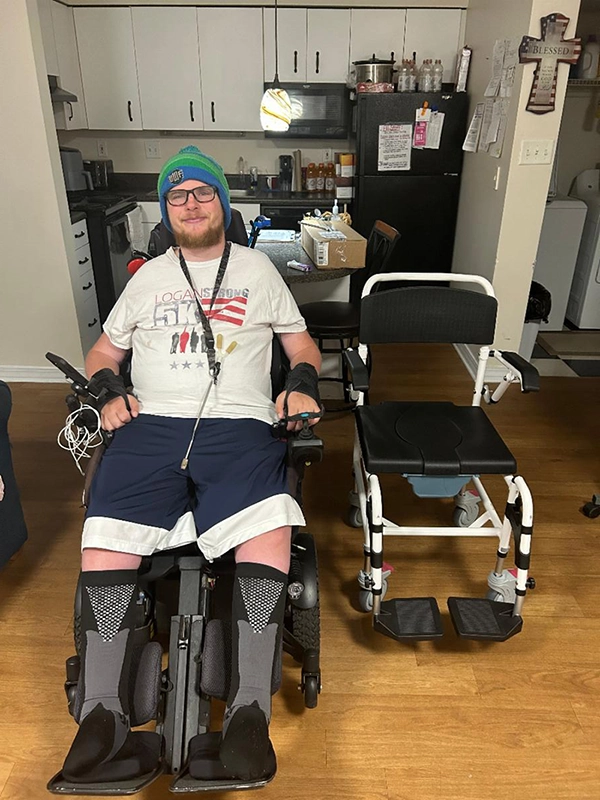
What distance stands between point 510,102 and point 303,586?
8.76 feet

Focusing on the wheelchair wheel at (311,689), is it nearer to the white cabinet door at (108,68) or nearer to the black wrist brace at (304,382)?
the black wrist brace at (304,382)

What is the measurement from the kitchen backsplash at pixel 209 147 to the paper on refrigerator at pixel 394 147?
0.76m

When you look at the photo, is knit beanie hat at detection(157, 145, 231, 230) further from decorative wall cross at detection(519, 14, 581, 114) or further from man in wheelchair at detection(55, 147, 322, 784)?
decorative wall cross at detection(519, 14, 581, 114)

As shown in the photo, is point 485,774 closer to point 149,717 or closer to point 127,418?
point 149,717

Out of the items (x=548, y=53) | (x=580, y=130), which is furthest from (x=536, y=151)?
(x=580, y=130)

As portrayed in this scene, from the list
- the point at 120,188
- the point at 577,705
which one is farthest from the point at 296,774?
the point at 120,188

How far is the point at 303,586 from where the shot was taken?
147 cm

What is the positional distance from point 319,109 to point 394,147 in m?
0.71

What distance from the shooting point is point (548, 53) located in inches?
108

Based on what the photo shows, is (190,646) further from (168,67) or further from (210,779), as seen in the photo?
(168,67)

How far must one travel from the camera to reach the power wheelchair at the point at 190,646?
120cm

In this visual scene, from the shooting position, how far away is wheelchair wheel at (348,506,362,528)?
2199mm

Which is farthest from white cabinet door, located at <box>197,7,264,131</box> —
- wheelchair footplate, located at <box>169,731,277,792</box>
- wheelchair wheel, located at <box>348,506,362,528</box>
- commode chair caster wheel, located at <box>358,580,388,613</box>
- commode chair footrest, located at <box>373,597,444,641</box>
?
wheelchair footplate, located at <box>169,731,277,792</box>

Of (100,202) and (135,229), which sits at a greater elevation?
(100,202)
